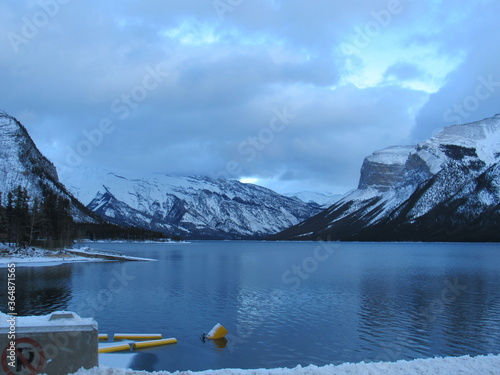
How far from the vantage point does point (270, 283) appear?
79938 millimetres

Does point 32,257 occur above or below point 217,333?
above

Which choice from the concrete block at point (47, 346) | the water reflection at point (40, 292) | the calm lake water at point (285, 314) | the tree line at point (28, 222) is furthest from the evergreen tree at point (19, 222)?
the concrete block at point (47, 346)

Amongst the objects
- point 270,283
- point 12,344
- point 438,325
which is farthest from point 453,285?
point 12,344

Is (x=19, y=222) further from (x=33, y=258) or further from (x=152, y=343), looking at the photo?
(x=152, y=343)

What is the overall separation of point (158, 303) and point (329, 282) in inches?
1320

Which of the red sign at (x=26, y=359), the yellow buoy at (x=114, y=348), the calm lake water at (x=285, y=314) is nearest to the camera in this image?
the red sign at (x=26, y=359)

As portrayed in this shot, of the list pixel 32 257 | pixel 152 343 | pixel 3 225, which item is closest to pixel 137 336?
pixel 152 343

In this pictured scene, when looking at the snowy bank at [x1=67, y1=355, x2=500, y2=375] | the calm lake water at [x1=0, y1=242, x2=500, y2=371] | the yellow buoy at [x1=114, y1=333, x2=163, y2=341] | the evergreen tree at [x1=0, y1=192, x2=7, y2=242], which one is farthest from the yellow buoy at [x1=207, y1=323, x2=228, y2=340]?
the evergreen tree at [x1=0, y1=192, x2=7, y2=242]

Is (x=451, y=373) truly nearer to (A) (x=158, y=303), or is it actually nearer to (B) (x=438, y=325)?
(B) (x=438, y=325)

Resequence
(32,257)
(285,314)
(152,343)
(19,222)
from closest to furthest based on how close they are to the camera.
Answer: (152,343) → (285,314) → (32,257) → (19,222)

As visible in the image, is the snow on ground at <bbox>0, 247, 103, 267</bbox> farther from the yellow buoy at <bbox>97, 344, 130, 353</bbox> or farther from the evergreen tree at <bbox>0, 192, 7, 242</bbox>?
the yellow buoy at <bbox>97, 344, 130, 353</bbox>

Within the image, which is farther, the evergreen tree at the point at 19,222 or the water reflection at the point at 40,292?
the evergreen tree at the point at 19,222

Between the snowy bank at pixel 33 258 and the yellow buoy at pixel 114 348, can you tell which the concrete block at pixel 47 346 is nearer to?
the yellow buoy at pixel 114 348

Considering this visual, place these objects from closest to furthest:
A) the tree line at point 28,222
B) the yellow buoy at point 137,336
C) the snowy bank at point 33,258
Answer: the yellow buoy at point 137,336
the snowy bank at point 33,258
the tree line at point 28,222
